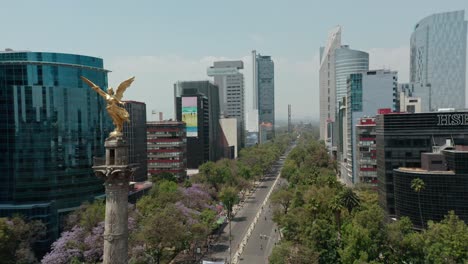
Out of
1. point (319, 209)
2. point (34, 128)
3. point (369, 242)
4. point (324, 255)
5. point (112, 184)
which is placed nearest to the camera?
point (112, 184)

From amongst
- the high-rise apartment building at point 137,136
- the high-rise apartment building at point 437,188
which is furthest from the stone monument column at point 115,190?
the high-rise apartment building at point 137,136

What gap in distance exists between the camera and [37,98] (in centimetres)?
7350

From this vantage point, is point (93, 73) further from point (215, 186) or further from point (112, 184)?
point (112, 184)

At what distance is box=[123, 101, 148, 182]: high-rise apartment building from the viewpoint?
11512cm

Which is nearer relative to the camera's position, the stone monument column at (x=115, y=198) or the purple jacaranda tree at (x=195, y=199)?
the stone monument column at (x=115, y=198)

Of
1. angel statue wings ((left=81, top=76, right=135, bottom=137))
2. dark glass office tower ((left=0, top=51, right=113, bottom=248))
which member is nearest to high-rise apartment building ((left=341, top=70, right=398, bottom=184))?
dark glass office tower ((left=0, top=51, right=113, bottom=248))

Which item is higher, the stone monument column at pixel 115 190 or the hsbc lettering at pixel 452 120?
the hsbc lettering at pixel 452 120

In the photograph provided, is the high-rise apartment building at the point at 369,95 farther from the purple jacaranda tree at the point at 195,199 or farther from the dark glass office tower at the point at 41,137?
the dark glass office tower at the point at 41,137

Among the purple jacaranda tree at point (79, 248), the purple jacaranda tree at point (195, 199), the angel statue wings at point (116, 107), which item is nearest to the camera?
the angel statue wings at point (116, 107)

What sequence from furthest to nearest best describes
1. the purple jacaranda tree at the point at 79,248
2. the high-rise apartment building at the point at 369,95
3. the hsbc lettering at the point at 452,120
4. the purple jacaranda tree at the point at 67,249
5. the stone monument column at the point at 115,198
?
the high-rise apartment building at the point at 369,95, the hsbc lettering at the point at 452,120, the purple jacaranda tree at the point at 79,248, the purple jacaranda tree at the point at 67,249, the stone monument column at the point at 115,198

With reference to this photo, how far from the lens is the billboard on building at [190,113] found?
5955 inches

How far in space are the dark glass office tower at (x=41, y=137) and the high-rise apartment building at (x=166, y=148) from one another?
165 feet

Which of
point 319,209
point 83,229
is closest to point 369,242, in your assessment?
point 319,209

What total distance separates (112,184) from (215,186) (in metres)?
89.8
